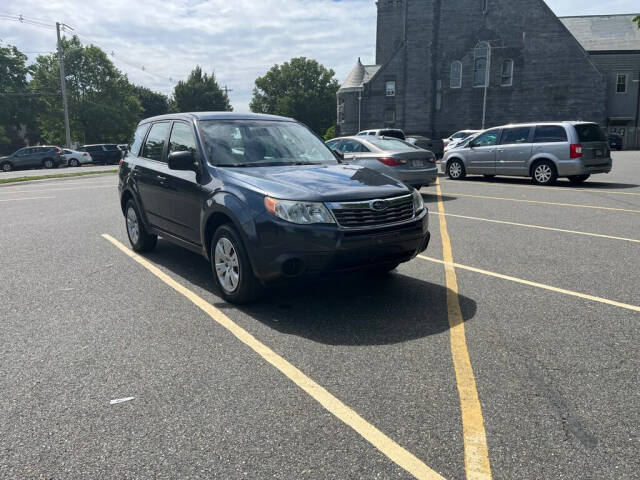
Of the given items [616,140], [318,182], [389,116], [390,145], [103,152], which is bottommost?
[103,152]

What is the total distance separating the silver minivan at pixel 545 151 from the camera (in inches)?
576

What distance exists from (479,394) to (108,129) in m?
64.4

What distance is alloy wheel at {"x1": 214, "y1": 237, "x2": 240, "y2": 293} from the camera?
4.92m

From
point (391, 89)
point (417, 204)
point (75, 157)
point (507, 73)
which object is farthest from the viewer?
point (391, 89)

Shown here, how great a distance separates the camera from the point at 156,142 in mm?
6738

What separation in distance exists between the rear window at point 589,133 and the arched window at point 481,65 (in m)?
36.4

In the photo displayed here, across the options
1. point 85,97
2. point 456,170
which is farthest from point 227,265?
point 85,97

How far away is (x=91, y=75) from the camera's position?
61156mm

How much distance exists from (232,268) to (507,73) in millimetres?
50644

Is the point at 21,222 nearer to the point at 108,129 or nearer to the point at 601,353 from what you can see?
the point at 601,353

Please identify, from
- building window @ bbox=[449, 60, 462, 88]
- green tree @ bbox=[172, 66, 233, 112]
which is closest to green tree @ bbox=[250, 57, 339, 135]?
green tree @ bbox=[172, 66, 233, 112]

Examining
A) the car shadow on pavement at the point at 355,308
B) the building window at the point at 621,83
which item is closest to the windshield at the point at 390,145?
the car shadow on pavement at the point at 355,308

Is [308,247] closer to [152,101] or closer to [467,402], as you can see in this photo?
[467,402]

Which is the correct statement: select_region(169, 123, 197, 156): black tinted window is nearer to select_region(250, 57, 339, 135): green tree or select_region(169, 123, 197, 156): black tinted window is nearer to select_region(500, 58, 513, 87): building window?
select_region(500, 58, 513, 87): building window
